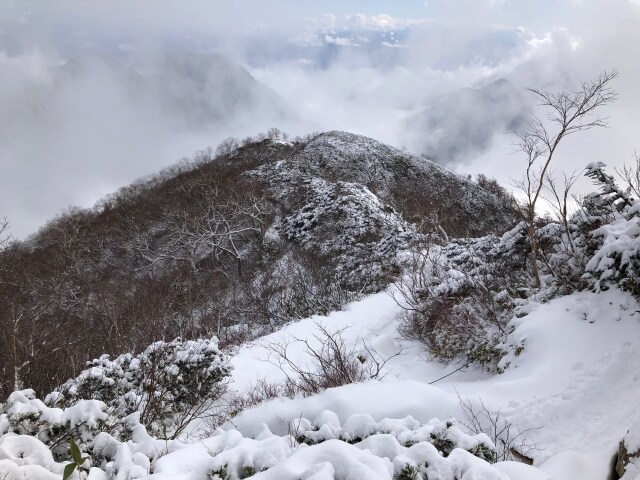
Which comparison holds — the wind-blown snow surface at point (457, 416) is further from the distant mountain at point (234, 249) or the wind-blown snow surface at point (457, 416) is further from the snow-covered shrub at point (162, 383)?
the distant mountain at point (234, 249)

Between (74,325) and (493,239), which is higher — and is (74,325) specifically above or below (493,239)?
above

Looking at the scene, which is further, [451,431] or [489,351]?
[489,351]

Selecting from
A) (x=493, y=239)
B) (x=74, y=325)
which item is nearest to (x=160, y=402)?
(x=493, y=239)

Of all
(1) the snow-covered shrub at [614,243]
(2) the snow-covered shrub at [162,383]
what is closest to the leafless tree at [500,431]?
(1) the snow-covered shrub at [614,243]

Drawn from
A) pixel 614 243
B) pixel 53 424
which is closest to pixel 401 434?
pixel 53 424

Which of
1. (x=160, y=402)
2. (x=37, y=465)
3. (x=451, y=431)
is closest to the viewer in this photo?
(x=37, y=465)

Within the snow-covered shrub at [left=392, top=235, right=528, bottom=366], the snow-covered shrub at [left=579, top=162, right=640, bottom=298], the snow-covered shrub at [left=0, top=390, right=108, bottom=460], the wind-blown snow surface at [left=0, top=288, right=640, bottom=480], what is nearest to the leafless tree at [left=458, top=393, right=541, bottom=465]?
the wind-blown snow surface at [left=0, top=288, right=640, bottom=480]

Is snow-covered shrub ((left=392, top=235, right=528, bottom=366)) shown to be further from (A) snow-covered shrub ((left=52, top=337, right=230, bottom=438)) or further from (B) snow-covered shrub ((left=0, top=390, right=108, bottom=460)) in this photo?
(B) snow-covered shrub ((left=0, top=390, right=108, bottom=460))

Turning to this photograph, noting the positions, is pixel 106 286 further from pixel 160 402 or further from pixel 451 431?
pixel 451 431
